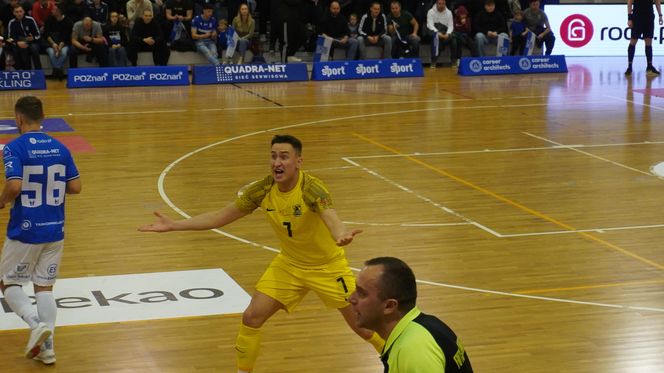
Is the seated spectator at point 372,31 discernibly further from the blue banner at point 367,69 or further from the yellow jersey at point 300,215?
the yellow jersey at point 300,215

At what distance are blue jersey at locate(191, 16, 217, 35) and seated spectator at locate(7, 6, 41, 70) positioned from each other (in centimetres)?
401

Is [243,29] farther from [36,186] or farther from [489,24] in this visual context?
[36,186]

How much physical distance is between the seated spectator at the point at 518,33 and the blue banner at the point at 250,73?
6813 mm

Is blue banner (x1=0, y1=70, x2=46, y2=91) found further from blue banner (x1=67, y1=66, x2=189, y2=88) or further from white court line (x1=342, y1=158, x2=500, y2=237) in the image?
white court line (x1=342, y1=158, x2=500, y2=237)

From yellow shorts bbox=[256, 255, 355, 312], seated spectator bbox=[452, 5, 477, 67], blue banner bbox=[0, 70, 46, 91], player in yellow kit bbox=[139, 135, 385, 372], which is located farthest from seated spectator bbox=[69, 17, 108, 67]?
yellow shorts bbox=[256, 255, 355, 312]

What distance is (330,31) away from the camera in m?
29.1

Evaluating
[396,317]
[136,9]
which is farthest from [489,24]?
[396,317]

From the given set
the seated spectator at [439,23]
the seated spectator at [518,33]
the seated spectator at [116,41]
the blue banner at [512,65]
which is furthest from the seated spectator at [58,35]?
the seated spectator at [518,33]

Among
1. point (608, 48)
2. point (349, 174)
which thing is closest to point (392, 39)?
point (608, 48)

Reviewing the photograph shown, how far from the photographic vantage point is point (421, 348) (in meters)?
4.02

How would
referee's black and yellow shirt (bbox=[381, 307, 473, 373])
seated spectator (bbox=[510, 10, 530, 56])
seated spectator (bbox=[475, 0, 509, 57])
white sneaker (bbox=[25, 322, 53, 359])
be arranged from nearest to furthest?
referee's black and yellow shirt (bbox=[381, 307, 473, 373]) → white sneaker (bbox=[25, 322, 53, 359]) → seated spectator (bbox=[475, 0, 509, 57]) → seated spectator (bbox=[510, 10, 530, 56])

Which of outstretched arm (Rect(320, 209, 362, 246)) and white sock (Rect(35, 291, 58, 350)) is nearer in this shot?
outstretched arm (Rect(320, 209, 362, 246))

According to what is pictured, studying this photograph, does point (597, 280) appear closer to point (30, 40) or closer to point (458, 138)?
point (458, 138)

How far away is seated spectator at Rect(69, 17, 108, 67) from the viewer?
26719 millimetres
